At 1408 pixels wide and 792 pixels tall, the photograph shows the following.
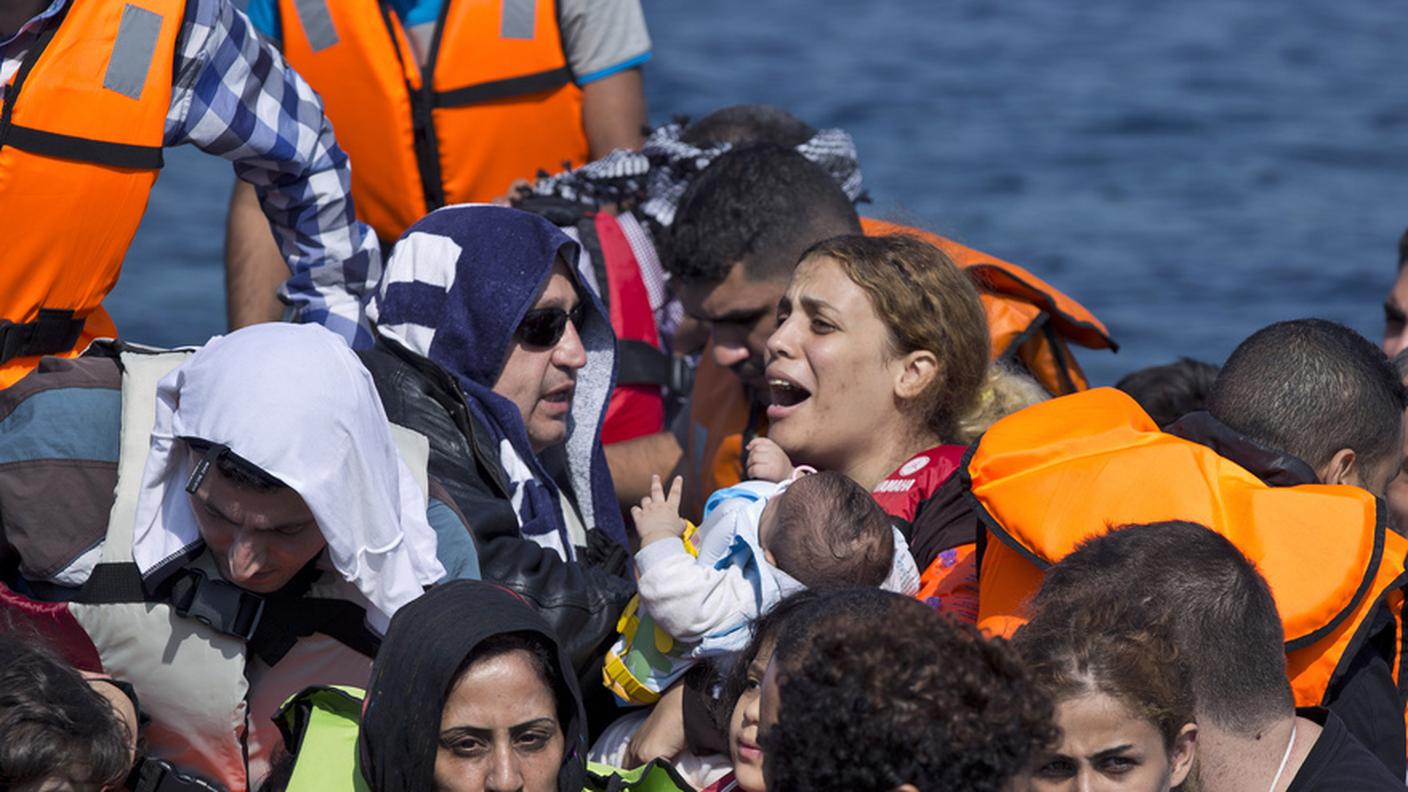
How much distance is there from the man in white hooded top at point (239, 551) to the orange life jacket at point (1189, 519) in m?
0.99

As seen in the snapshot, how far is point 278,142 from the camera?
395cm

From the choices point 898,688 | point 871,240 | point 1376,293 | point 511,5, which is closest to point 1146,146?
point 1376,293

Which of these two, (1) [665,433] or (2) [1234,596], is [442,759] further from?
(1) [665,433]

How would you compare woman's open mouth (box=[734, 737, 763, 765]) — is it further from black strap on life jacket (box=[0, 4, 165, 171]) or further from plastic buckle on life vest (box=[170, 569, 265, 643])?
black strap on life jacket (box=[0, 4, 165, 171])

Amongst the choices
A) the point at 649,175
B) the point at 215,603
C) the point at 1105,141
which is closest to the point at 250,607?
the point at 215,603

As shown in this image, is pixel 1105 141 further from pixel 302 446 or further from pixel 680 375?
pixel 302 446

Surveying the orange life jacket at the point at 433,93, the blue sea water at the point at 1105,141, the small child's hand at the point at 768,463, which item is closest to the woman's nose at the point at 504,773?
the small child's hand at the point at 768,463

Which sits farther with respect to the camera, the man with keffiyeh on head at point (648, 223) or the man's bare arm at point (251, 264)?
the man's bare arm at point (251, 264)

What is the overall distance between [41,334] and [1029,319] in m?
2.31

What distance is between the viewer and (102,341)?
338 centimetres

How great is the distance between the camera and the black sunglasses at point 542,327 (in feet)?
12.8

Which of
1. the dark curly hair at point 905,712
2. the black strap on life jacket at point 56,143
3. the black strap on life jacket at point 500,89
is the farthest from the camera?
the black strap on life jacket at point 500,89

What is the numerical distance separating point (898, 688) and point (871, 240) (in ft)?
7.02

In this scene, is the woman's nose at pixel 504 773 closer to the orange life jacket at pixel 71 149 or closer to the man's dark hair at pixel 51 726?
the man's dark hair at pixel 51 726
